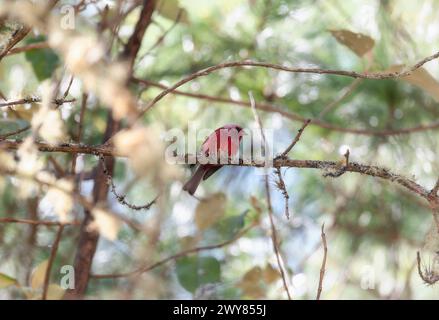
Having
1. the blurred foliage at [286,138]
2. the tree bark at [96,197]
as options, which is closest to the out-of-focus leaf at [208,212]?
the blurred foliage at [286,138]

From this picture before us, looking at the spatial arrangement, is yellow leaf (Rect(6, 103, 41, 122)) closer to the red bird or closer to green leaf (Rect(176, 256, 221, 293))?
the red bird

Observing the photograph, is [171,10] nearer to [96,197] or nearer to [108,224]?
[96,197]

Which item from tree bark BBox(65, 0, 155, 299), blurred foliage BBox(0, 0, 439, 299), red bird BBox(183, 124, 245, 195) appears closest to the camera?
tree bark BBox(65, 0, 155, 299)

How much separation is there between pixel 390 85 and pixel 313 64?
0.61 metres

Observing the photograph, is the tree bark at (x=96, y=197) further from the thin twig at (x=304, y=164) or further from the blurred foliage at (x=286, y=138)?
the thin twig at (x=304, y=164)

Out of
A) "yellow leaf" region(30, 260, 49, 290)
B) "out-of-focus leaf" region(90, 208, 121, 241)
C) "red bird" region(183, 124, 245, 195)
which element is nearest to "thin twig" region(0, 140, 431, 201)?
"out-of-focus leaf" region(90, 208, 121, 241)

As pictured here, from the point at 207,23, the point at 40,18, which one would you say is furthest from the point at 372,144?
the point at 40,18

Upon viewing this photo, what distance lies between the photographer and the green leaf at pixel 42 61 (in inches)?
123

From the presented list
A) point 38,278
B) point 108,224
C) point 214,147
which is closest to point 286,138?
point 214,147

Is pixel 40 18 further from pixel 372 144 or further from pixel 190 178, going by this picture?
pixel 372 144

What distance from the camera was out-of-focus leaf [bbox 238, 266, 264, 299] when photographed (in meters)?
3.07

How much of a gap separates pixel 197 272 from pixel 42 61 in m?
1.24

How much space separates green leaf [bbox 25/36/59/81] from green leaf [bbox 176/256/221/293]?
42.9 inches

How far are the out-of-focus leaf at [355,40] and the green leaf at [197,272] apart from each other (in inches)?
44.4
